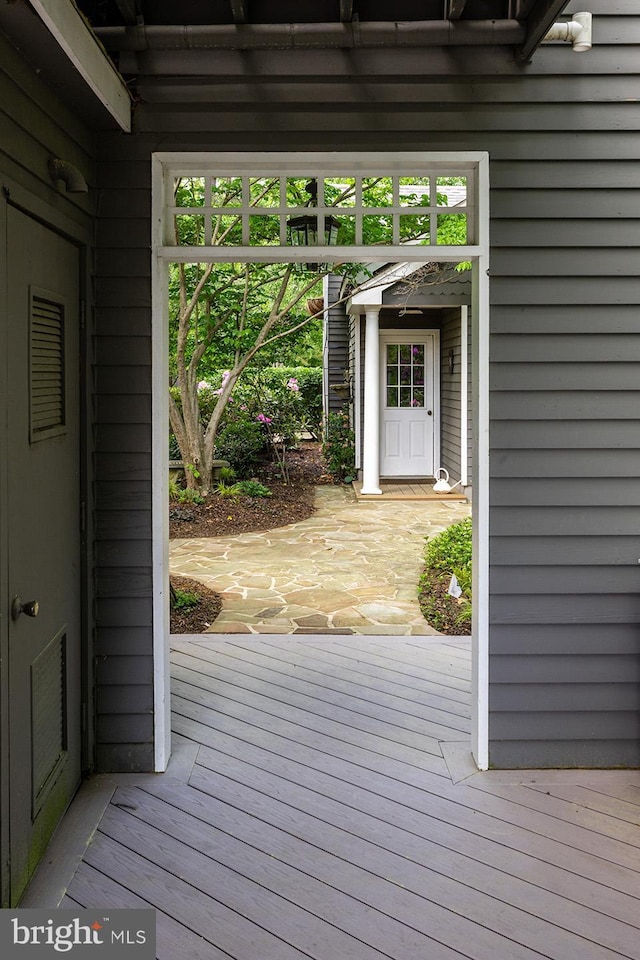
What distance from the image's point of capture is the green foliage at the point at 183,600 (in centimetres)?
511

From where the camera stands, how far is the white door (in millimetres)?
10891

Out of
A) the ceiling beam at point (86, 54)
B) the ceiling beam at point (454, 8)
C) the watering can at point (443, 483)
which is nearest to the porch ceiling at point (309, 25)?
the ceiling beam at point (454, 8)

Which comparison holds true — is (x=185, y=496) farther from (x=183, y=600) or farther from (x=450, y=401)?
(x=450, y=401)

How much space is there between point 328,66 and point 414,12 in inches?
14.0

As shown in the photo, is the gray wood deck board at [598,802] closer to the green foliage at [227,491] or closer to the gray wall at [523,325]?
the gray wall at [523,325]

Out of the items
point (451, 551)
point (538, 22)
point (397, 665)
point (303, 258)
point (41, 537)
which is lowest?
point (397, 665)

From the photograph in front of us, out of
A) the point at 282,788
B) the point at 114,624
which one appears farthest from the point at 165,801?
the point at 114,624

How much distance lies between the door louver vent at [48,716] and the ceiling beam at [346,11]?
2334mm

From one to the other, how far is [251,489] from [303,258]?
6.42 m

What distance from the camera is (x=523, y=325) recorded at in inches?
117

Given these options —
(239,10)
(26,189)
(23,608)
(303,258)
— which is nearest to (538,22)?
(239,10)

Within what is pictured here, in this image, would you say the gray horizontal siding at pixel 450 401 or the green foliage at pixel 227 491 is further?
the gray horizontal siding at pixel 450 401

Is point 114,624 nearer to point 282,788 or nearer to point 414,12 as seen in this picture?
point 282,788

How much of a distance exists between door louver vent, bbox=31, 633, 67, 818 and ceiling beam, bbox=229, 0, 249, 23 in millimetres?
2197
